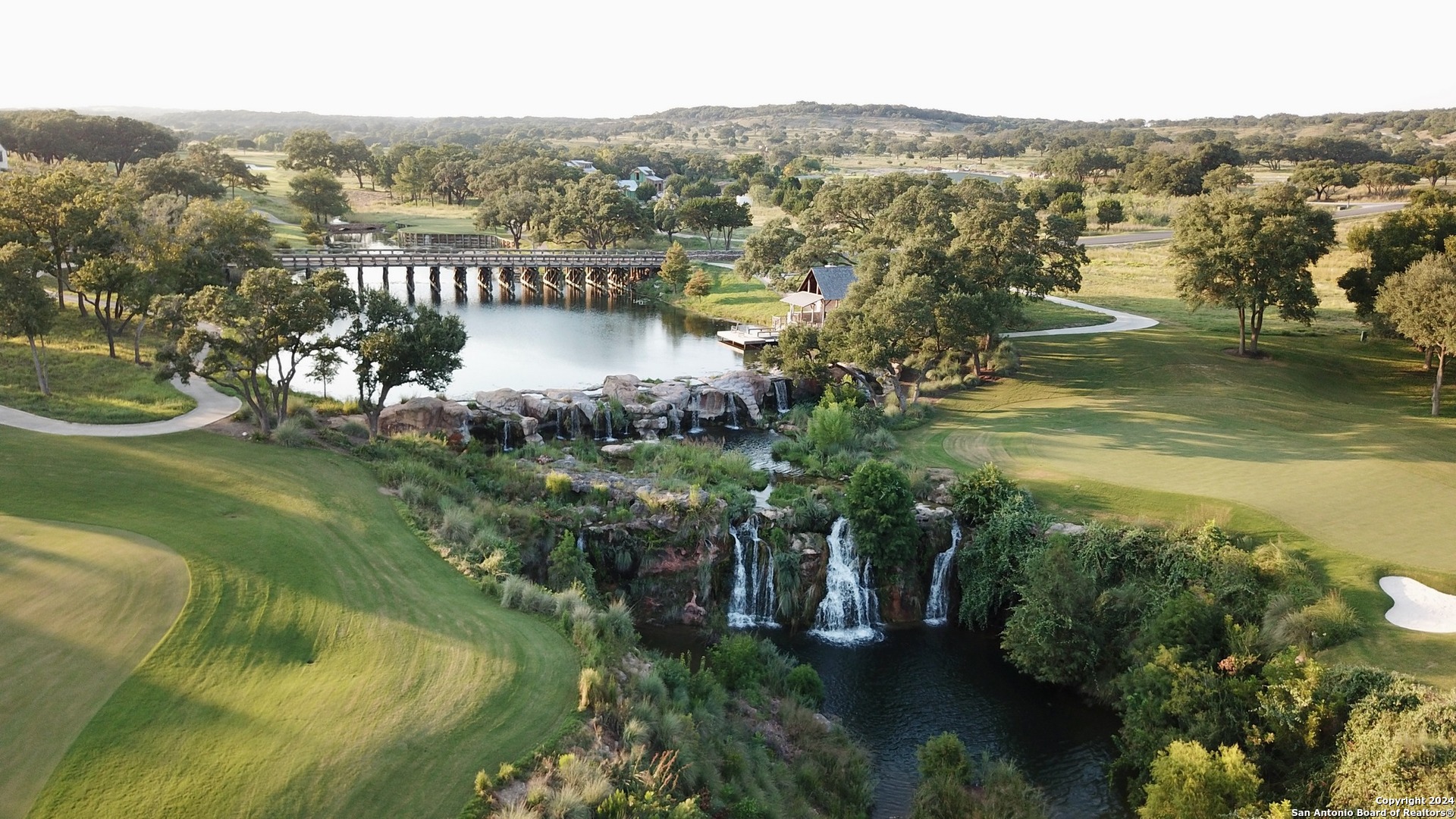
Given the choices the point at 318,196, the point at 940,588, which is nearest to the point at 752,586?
the point at 940,588

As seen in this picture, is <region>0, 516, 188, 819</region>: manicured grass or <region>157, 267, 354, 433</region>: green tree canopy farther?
<region>157, 267, 354, 433</region>: green tree canopy

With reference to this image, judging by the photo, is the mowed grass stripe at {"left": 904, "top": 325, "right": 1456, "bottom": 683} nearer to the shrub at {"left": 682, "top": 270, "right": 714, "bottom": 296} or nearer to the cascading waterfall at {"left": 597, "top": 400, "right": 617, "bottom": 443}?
the cascading waterfall at {"left": 597, "top": 400, "right": 617, "bottom": 443}

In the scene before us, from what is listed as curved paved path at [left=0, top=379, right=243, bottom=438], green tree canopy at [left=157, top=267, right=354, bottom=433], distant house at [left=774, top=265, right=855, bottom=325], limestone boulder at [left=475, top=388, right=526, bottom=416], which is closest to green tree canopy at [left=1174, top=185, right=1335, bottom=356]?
distant house at [left=774, top=265, right=855, bottom=325]

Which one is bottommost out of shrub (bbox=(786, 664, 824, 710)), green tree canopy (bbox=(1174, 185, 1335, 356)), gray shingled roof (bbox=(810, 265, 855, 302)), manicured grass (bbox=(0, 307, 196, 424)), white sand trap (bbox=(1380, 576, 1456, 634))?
shrub (bbox=(786, 664, 824, 710))

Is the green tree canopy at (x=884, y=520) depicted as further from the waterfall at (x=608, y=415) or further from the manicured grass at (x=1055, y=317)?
the manicured grass at (x=1055, y=317)

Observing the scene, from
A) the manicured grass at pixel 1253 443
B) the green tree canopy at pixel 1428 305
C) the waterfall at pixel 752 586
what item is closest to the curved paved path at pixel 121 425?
the waterfall at pixel 752 586

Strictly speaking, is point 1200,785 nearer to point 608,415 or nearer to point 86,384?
point 608,415

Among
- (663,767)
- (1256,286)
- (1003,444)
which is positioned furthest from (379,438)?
(1256,286)
